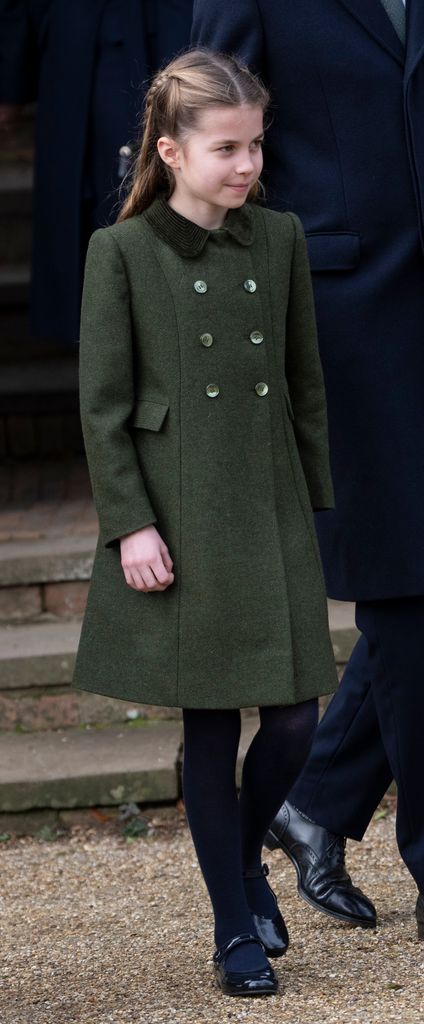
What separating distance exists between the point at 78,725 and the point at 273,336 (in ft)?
5.72

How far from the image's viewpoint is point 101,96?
4.50 m

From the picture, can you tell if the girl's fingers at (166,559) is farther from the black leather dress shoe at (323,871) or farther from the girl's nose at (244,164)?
the black leather dress shoe at (323,871)

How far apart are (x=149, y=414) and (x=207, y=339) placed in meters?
0.13


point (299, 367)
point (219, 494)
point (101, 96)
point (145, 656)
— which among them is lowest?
point (145, 656)

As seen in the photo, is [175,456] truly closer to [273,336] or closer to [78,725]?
[273,336]

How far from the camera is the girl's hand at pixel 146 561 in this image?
87.8 inches

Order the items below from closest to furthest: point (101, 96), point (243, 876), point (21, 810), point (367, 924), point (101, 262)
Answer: point (101, 262), point (243, 876), point (367, 924), point (21, 810), point (101, 96)

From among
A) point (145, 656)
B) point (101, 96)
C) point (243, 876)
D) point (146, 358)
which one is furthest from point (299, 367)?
point (101, 96)

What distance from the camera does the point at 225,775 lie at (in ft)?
7.72

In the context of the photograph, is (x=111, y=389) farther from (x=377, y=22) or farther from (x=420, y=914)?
(x=420, y=914)

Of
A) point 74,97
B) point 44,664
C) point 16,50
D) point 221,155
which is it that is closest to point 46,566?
point 44,664

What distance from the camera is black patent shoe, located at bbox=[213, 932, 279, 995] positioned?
233cm

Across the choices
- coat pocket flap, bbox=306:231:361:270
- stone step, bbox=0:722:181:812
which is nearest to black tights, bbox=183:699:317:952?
coat pocket flap, bbox=306:231:361:270

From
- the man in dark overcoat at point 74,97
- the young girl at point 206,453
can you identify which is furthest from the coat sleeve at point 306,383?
the man in dark overcoat at point 74,97
